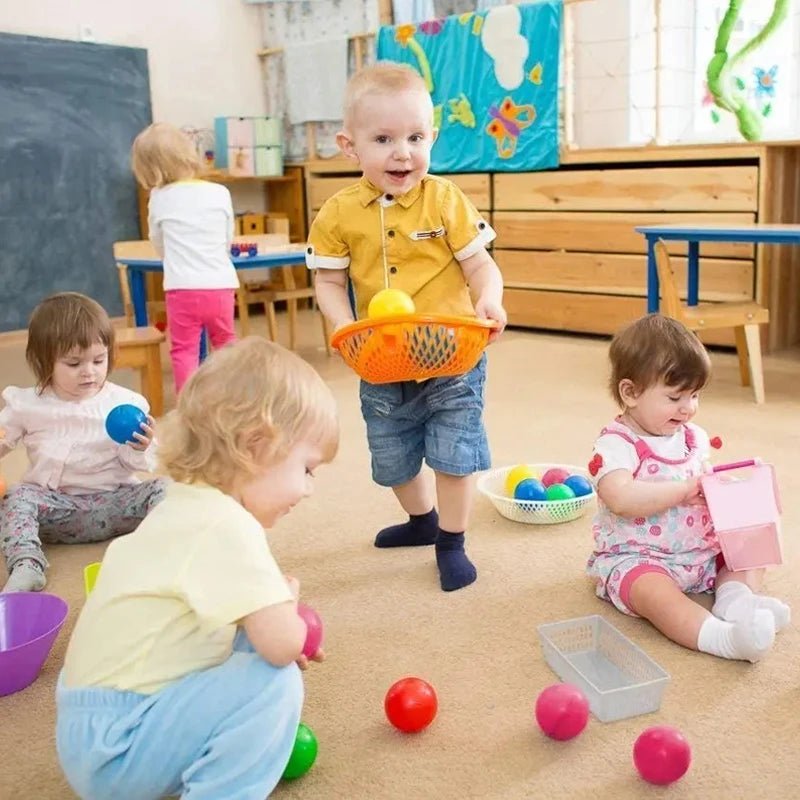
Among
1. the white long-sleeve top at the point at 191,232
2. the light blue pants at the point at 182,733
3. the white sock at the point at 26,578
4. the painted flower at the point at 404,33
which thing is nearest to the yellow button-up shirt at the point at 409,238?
the white sock at the point at 26,578

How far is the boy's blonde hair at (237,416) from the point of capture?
1065mm

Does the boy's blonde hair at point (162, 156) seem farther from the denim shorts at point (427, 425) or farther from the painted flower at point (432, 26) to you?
the painted flower at point (432, 26)

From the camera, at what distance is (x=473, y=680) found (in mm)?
1501

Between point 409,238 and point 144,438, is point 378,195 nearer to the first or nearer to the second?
point 409,238

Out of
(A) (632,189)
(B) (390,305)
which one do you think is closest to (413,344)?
(B) (390,305)

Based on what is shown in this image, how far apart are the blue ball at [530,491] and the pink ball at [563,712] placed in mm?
920

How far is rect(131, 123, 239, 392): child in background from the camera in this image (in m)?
3.21

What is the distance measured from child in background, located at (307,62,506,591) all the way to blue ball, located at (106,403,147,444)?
50 centimetres

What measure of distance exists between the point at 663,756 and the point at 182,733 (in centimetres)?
59

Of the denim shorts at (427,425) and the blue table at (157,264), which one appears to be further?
the blue table at (157,264)

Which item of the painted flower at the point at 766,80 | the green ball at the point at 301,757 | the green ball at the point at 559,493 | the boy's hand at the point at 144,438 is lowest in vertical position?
the green ball at the point at 301,757

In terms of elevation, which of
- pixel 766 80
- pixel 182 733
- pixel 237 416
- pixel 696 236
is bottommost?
pixel 182 733

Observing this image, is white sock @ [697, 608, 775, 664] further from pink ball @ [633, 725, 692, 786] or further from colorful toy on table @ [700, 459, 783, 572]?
pink ball @ [633, 725, 692, 786]

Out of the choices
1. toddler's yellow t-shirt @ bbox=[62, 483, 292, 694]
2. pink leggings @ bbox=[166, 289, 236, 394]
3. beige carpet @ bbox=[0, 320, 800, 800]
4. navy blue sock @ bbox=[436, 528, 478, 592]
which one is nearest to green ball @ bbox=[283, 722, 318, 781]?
beige carpet @ bbox=[0, 320, 800, 800]
